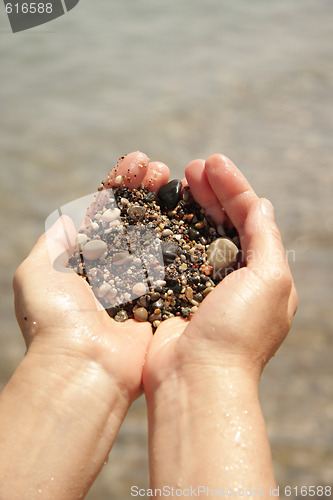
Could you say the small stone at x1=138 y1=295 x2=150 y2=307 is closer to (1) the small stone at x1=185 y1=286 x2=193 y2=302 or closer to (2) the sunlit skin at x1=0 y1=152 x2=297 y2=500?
(2) the sunlit skin at x1=0 y1=152 x2=297 y2=500

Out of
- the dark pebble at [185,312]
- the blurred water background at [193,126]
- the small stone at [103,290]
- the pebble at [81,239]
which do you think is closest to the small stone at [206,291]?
the dark pebble at [185,312]

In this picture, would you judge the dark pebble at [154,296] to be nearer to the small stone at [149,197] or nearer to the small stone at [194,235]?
the small stone at [194,235]

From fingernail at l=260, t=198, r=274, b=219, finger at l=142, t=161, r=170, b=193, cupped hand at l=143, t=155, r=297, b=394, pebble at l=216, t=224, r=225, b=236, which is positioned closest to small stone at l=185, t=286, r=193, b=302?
cupped hand at l=143, t=155, r=297, b=394

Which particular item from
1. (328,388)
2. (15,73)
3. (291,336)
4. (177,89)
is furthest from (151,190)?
(15,73)

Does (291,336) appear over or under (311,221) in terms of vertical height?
under

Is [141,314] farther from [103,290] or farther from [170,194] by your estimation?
[170,194]

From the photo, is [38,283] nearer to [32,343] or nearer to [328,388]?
[32,343]

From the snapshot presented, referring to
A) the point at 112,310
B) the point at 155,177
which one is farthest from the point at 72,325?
the point at 155,177

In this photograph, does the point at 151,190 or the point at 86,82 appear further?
the point at 86,82
